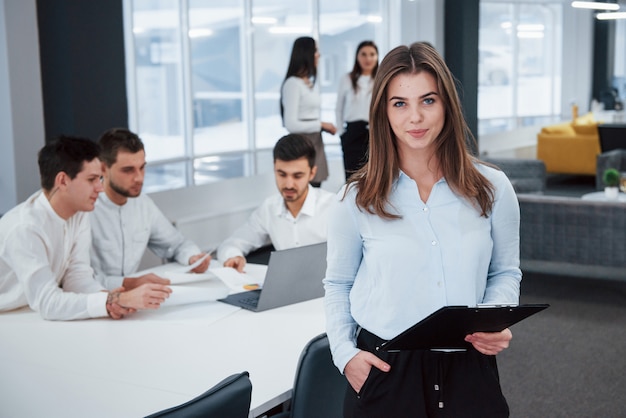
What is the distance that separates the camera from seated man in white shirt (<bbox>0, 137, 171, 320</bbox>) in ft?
9.80

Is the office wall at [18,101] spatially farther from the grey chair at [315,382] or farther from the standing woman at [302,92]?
the grey chair at [315,382]

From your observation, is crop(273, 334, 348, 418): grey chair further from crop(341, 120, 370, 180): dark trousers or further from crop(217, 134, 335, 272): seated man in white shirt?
crop(341, 120, 370, 180): dark trousers

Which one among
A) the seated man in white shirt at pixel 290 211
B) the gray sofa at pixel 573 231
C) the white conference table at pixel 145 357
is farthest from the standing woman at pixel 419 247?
the gray sofa at pixel 573 231

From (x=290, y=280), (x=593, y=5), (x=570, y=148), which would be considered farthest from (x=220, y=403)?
(x=570, y=148)

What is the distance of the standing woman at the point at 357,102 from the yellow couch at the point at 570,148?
491cm

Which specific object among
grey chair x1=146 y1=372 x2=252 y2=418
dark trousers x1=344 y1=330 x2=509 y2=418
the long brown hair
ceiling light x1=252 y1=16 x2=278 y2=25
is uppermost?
ceiling light x1=252 y1=16 x2=278 y2=25

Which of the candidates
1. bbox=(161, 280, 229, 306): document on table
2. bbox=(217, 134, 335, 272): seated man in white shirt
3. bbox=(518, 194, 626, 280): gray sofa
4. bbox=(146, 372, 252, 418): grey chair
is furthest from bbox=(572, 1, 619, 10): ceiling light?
bbox=(146, 372, 252, 418): grey chair

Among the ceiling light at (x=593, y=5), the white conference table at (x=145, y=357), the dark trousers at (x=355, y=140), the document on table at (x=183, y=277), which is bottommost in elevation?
the white conference table at (x=145, y=357)

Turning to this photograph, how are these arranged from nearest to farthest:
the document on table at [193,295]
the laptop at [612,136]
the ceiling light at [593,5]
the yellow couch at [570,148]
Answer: the document on table at [193,295] → the ceiling light at [593,5] → the laptop at [612,136] → the yellow couch at [570,148]

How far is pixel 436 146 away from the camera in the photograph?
197 cm

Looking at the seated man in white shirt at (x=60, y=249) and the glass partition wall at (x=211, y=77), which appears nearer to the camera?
the seated man in white shirt at (x=60, y=249)

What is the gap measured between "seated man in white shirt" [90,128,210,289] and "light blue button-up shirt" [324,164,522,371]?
1.95m

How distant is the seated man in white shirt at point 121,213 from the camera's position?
3.80 m

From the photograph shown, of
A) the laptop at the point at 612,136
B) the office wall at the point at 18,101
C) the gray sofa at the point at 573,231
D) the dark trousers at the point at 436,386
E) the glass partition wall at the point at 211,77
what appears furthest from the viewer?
the laptop at the point at 612,136
